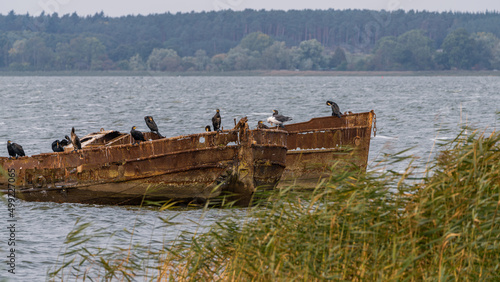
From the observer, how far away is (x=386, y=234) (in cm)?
802

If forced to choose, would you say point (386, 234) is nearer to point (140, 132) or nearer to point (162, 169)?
point (162, 169)

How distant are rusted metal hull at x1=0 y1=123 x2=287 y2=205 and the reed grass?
8.42m

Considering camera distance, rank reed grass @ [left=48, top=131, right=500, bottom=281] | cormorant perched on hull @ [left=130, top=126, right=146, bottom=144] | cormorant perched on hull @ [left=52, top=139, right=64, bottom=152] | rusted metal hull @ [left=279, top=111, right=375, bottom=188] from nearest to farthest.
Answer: reed grass @ [left=48, top=131, right=500, bottom=281]
cormorant perched on hull @ [left=130, top=126, right=146, bottom=144]
rusted metal hull @ [left=279, top=111, right=375, bottom=188]
cormorant perched on hull @ [left=52, top=139, right=64, bottom=152]

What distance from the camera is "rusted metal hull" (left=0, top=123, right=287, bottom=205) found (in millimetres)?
17344

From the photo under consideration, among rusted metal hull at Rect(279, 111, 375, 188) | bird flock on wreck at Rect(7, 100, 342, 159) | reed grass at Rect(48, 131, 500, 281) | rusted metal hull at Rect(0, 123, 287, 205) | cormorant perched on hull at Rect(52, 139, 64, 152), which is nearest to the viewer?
reed grass at Rect(48, 131, 500, 281)

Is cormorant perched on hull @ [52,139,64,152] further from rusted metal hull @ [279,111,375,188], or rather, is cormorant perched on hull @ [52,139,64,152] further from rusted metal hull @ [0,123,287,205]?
rusted metal hull @ [279,111,375,188]

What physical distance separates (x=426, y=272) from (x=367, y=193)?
4.20 feet

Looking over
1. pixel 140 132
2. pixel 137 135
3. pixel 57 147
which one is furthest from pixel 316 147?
pixel 57 147

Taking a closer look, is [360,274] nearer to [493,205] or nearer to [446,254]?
[446,254]

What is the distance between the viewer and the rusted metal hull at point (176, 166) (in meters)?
17.3

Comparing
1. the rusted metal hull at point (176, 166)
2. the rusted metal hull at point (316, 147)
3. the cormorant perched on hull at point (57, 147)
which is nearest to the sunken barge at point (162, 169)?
the rusted metal hull at point (176, 166)

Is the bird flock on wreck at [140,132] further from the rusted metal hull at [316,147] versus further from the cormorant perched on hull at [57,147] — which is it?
the rusted metal hull at [316,147]

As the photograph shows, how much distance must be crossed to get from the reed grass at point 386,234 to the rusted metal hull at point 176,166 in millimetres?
8417

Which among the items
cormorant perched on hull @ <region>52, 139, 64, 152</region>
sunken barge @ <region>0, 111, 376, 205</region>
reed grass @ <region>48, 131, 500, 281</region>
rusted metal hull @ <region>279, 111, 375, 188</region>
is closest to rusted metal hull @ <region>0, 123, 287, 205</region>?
sunken barge @ <region>0, 111, 376, 205</region>
